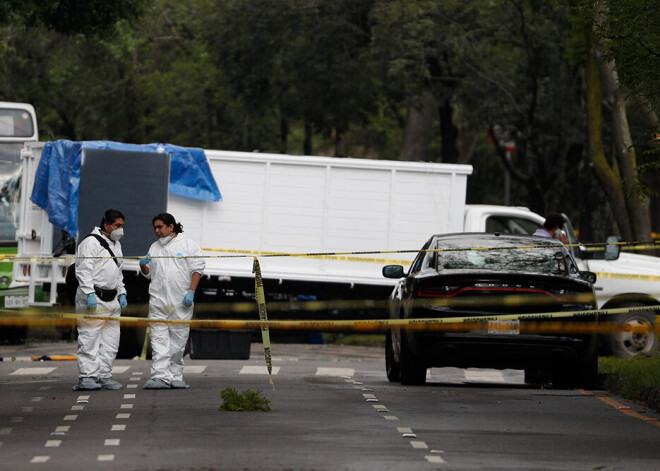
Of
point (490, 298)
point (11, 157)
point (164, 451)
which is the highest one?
point (11, 157)

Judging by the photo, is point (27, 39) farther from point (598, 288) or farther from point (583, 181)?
point (598, 288)

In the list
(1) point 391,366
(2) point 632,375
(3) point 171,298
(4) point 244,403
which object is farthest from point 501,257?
(4) point 244,403

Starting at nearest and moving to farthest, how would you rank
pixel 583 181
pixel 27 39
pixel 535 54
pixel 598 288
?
pixel 598 288
pixel 535 54
pixel 583 181
pixel 27 39

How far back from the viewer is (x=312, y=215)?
22297 millimetres

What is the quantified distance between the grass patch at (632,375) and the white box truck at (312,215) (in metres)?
5.34

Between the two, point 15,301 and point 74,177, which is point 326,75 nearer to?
point 74,177

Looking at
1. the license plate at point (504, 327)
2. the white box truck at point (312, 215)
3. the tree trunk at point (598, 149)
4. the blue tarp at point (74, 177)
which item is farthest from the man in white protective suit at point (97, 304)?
the tree trunk at point (598, 149)

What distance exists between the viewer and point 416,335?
14375 mm

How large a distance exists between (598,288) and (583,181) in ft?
60.0

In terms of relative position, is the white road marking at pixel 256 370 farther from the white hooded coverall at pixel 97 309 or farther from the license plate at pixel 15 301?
the license plate at pixel 15 301

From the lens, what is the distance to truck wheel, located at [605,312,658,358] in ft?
67.7

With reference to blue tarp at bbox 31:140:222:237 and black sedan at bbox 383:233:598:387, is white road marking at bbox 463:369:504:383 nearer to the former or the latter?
black sedan at bbox 383:233:598:387

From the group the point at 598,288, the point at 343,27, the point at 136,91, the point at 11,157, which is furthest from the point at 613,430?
the point at 136,91

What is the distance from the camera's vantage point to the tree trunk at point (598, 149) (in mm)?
25516
